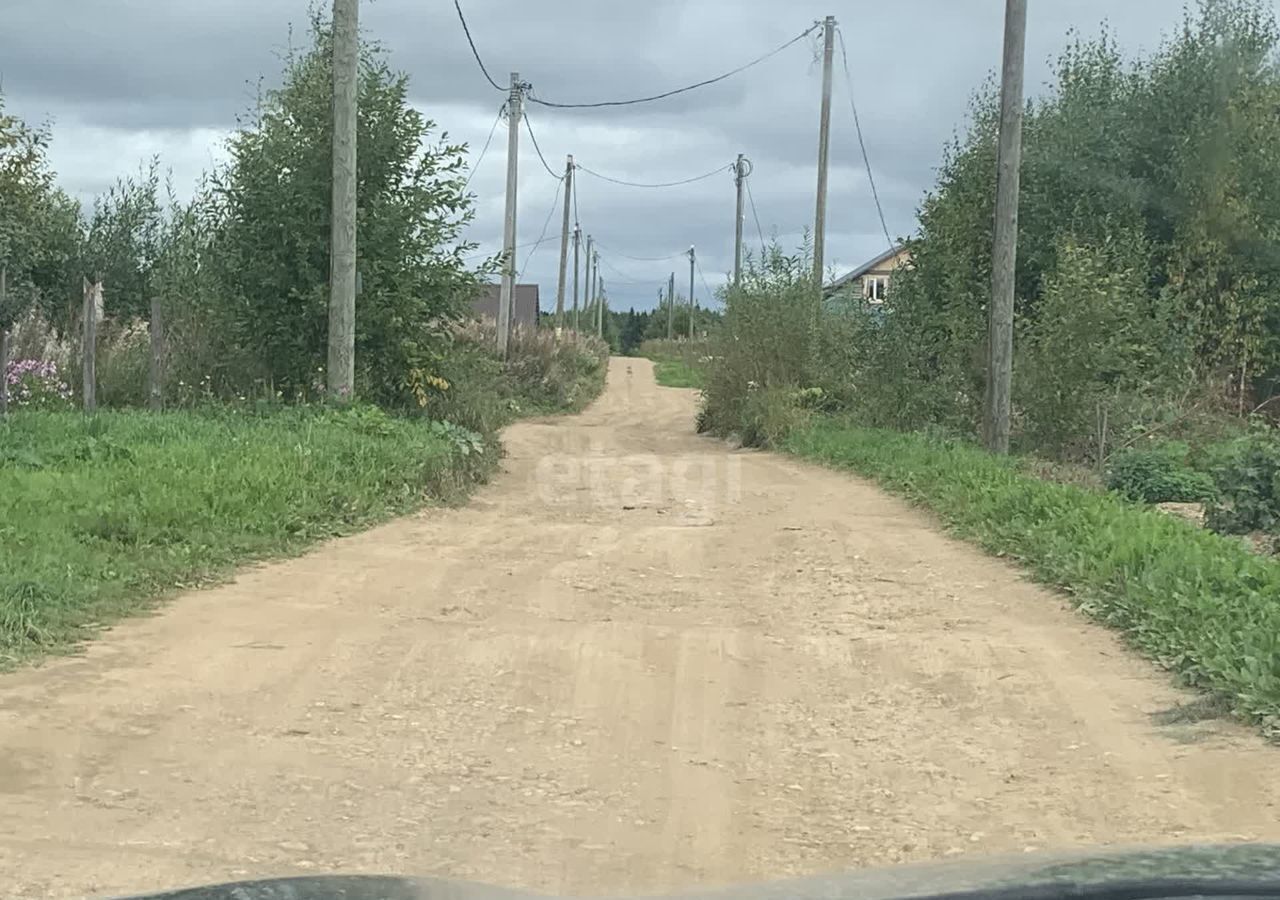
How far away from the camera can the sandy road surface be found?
4250 millimetres

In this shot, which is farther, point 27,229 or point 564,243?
point 564,243

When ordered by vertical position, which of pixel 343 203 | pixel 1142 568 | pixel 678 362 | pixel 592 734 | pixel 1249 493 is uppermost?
pixel 343 203

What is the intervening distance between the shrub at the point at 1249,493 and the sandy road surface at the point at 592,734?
9.80 feet

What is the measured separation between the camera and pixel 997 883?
253 cm

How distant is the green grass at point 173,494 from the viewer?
23.9ft

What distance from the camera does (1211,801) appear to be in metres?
4.70

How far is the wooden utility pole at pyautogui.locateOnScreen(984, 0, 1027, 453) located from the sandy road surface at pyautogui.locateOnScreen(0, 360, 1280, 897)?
718cm

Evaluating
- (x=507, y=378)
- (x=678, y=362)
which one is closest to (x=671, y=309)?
(x=678, y=362)

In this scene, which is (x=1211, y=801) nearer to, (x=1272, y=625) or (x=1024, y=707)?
(x=1024, y=707)

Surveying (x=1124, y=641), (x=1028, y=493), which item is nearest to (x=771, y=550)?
(x=1028, y=493)

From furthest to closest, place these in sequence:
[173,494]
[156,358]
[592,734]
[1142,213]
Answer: [1142,213] < [156,358] < [173,494] < [592,734]

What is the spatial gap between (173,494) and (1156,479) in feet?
33.3

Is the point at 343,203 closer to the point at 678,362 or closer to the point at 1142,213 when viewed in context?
the point at 1142,213

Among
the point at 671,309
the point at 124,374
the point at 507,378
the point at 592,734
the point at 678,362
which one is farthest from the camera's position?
the point at 671,309
